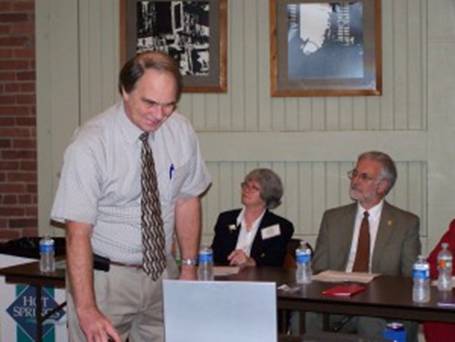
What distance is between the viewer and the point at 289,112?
5.27 m

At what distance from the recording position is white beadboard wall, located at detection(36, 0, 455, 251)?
5082 mm

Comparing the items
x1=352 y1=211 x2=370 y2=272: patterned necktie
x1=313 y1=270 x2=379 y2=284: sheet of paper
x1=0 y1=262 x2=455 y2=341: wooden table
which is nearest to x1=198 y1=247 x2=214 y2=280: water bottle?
x1=0 y1=262 x2=455 y2=341: wooden table

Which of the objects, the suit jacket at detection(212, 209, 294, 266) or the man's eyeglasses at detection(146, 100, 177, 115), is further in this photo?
the suit jacket at detection(212, 209, 294, 266)

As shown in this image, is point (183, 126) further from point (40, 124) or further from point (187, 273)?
point (40, 124)

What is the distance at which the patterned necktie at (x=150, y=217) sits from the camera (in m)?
2.86

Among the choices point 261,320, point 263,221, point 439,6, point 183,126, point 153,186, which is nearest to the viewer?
point 261,320

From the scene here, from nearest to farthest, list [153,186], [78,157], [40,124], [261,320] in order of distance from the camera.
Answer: [261,320] < [78,157] < [153,186] < [40,124]

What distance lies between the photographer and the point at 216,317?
2.09 meters

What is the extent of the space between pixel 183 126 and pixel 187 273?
54cm

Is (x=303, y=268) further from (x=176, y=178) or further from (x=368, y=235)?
(x=176, y=178)

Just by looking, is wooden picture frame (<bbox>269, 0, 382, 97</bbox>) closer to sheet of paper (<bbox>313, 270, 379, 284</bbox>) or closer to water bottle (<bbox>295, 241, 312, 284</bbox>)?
sheet of paper (<bbox>313, 270, 379, 284</bbox>)

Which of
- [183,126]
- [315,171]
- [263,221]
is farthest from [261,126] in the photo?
[183,126]

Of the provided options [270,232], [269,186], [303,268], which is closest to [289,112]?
[269,186]

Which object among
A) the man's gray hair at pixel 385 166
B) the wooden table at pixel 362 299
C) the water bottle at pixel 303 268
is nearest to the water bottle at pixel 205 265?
the wooden table at pixel 362 299
